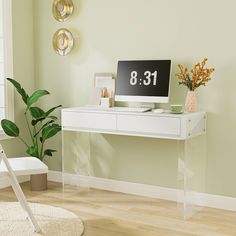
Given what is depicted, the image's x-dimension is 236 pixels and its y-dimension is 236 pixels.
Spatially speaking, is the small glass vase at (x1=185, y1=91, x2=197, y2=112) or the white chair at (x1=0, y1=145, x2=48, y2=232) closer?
the white chair at (x1=0, y1=145, x2=48, y2=232)

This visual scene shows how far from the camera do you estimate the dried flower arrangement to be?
3.64 meters

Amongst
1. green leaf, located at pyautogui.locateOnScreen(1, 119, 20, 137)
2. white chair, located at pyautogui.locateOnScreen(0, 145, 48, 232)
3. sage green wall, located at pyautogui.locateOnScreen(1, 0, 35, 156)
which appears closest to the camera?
white chair, located at pyautogui.locateOnScreen(0, 145, 48, 232)

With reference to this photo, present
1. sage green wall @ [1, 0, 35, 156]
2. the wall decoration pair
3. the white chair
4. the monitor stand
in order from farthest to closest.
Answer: sage green wall @ [1, 0, 35, 156] < the wall decoration pair < the monitor stand < the white chair

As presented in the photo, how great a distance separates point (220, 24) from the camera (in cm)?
368

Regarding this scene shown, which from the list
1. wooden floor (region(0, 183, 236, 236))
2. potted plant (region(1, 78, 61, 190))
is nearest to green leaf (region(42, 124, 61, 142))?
potted plant (region(1, 78, 61, 190))

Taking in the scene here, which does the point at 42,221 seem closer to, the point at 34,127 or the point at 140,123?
the point at 140,123

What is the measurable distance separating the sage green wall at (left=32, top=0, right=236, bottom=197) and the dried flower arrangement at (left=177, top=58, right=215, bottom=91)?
0.11 meters

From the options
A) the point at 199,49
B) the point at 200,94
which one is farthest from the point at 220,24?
the point at 200,94

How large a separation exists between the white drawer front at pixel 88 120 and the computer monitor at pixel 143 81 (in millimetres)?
341

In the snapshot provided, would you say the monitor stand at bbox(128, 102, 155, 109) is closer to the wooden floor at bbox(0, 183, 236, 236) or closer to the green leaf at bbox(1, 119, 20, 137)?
the wooden floor at bbox(0, 183, 236, 236)

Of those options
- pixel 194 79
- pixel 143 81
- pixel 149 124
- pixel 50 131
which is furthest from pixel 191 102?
pixel 50 131

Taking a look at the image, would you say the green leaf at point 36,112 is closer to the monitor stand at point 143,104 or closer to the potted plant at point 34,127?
the potted plant at point 34,127

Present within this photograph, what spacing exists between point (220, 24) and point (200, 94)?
598 millimetres

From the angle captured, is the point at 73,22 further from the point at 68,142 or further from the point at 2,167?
the point at 2,167
